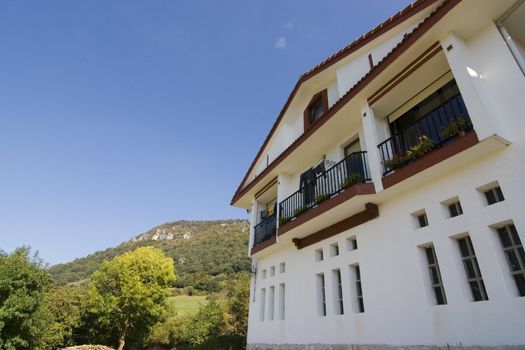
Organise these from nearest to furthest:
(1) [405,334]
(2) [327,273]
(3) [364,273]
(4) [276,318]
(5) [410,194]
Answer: (1) [405,334] → (5) [410,194] → (3) [364,273] → (2) [327,273] → (4) [276,318]

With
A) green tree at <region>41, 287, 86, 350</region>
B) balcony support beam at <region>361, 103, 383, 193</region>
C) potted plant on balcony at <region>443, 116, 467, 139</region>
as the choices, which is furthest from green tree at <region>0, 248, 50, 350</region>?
potted plant on balcony at <region>443, 116, 467, 139</region>

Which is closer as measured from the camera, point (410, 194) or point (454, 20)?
point (454, 20)

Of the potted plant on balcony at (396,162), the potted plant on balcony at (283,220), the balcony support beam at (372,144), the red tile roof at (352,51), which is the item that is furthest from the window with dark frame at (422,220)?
the potted plant on balcony at (283,220)

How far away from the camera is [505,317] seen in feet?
Answer: 14.1

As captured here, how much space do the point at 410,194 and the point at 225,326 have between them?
21609mm

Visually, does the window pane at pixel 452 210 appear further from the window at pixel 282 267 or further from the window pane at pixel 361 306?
the window at pixel 282 267

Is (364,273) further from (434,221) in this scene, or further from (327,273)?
(434,221)

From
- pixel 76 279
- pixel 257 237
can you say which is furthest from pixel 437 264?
pixel 76 279

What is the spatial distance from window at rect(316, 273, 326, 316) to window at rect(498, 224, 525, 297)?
485 centimetres

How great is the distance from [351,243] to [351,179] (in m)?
1.73

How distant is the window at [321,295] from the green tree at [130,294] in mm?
21727

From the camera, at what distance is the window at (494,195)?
16.4 ft

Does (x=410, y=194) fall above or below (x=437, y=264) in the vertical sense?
above

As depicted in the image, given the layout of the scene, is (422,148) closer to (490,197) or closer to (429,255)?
(490,197)
